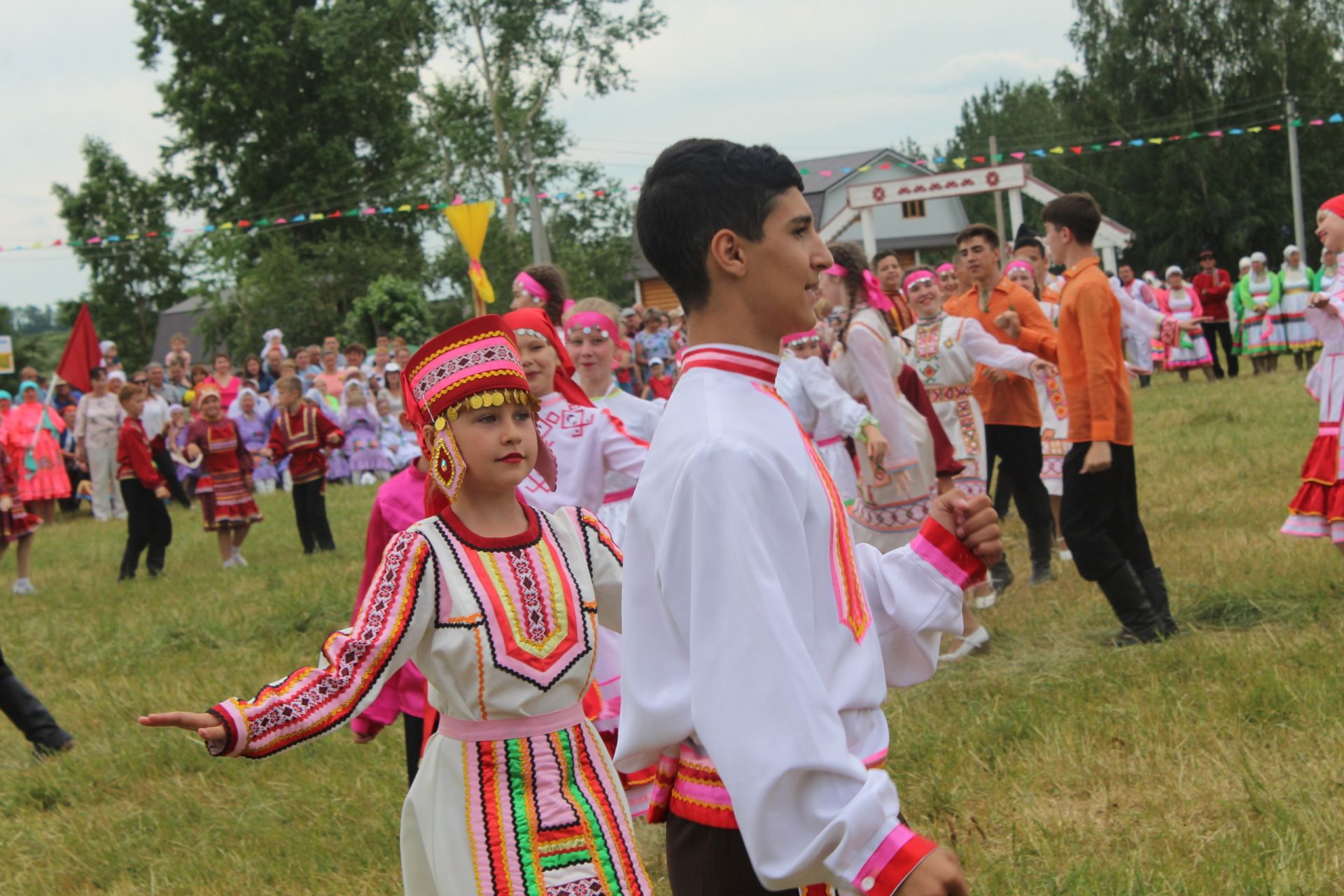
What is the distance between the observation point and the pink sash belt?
10.1 feet

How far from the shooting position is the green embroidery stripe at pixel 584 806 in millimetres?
2961

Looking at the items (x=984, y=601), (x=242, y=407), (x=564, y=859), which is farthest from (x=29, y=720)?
(x=242, y=407)

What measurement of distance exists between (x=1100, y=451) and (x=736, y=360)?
4193mm

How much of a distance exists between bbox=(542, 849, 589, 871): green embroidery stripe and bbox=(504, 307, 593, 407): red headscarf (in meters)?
2.00

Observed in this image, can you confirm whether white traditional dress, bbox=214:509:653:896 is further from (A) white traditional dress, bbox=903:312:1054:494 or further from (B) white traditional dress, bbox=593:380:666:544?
(A) white traditional dress, bbox=903:312:1054:494

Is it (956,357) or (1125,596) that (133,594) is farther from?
(1125,596)

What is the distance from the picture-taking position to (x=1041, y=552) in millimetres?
7871

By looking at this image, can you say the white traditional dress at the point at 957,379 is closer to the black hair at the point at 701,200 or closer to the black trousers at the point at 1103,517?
the black trousers at the point at 1103,517

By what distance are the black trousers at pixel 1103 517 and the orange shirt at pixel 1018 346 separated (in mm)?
1677

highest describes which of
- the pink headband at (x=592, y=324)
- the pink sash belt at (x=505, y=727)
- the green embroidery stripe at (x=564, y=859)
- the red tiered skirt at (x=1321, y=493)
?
the pink headband at (x=592, y=324)

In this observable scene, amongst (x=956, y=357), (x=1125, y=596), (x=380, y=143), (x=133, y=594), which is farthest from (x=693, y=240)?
(x=380, y=143)

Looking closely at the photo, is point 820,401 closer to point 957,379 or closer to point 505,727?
point 957,379

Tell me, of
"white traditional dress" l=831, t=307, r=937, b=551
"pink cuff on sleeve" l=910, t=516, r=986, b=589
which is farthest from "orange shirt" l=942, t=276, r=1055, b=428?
"pink cuff on sleeve" l=910, t=516, r=986, b=589

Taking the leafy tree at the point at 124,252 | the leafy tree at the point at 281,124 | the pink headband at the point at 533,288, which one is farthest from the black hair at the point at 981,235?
the leafy tree at the point at 124,252
